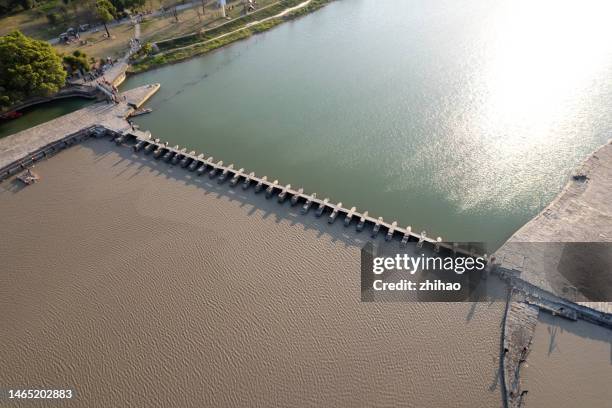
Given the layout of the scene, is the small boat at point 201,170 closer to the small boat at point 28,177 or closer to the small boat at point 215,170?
the small boat at point 215,170

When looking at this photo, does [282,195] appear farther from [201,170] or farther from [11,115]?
[11,115]

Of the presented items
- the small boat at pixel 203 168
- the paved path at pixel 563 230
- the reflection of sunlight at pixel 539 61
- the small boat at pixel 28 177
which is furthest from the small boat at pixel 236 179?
the reflection of sunlight at pixel 539 61

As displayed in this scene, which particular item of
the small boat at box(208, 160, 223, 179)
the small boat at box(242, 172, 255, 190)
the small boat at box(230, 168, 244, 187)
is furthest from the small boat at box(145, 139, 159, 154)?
the small boat at box(242, 172, 255, 190)

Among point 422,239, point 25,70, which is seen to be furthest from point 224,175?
point 25,70

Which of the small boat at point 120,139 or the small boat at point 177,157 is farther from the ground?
the small boat at point 120,139

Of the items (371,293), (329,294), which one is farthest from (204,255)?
(371,293)

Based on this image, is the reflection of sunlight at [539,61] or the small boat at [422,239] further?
the reflection of sunlight at [539,61]

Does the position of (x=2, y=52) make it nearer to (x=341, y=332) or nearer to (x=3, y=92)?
(x=3, y=92)

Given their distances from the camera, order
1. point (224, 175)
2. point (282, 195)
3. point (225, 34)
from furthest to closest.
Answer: point (225, 34) < point (224, 175) < point (282, 195)
